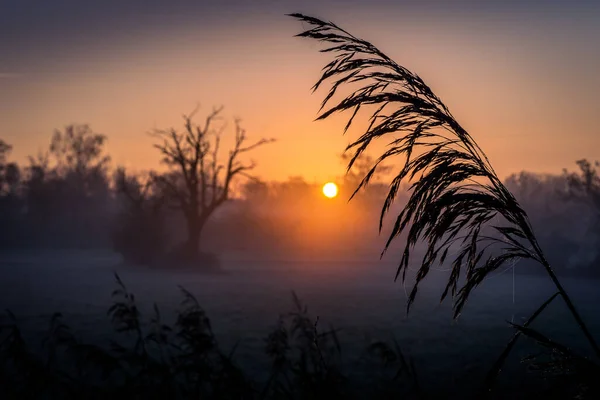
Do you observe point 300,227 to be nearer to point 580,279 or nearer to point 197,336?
point 580,279

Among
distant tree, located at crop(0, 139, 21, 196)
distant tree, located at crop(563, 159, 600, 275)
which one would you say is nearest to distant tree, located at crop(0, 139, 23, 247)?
distant tree, located at crop(0, 139, 21, 196)

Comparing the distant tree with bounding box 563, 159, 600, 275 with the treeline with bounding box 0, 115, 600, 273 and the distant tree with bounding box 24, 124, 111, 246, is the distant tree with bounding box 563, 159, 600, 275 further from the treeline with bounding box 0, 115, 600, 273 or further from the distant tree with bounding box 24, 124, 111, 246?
the distant tree with bounding box 24, 124, 111, 246

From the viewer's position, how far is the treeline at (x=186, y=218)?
47562 millimetres

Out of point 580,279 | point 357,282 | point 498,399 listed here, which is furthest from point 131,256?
point 498,399

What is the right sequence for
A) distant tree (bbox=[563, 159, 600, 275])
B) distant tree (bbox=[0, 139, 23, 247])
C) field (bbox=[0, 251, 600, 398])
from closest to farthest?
field (bbox=[0, 251, 600, 398])
distant tree (bbox=[563, 159, 600, 275])
distant tree (bbox=[0, 139, 23, 247])

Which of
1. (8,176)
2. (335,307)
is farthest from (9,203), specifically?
(335,307)

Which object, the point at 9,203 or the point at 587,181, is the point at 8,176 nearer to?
the point at 9,203

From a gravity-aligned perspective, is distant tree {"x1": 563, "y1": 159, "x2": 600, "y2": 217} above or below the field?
above

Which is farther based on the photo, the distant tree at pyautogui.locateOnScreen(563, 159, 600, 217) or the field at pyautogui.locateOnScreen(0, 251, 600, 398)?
the distant tree at pyautogui.locateOnScreen(563, 159, 600, 217)

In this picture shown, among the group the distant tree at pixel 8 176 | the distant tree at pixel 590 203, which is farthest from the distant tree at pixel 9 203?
the distant tree at pixel 590 203

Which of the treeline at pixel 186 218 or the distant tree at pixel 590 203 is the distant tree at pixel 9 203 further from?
the distant tree at pixel 590 203

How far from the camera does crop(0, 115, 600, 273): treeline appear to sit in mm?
47562

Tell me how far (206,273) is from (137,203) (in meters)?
8.66

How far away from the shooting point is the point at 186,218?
49.8 meters
